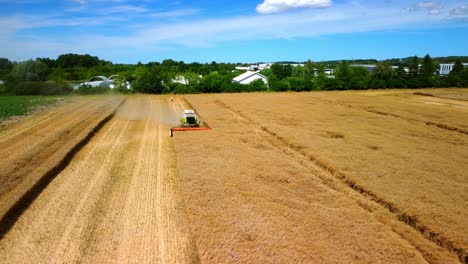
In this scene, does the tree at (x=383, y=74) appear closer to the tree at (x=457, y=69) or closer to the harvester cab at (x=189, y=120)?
the tree at (x=457, y=69)

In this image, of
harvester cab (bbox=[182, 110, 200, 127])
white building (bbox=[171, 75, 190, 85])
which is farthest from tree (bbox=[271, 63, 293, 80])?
harvester cab (bbox=[182, 110, 200, 127])

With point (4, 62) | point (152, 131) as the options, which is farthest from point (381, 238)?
point (4, 62)

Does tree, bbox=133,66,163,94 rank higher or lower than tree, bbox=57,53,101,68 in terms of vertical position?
lower

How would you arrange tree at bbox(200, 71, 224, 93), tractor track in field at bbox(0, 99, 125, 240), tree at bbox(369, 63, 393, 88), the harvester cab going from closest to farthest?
tractor track in field at bbox(0, 99, 125, 240) → the harvester cab → tree at bbox(200, 71, 224, 93) → tree at bbox(369, 63, 393, 88)

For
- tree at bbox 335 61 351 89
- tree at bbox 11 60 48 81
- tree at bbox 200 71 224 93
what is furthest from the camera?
tree at bbox 11 60 48 81

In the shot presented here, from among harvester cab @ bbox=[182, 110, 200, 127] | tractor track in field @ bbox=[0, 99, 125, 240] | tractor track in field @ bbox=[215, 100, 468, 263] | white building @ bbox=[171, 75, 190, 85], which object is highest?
white building @ bbox=[171, 75, 190, 85]

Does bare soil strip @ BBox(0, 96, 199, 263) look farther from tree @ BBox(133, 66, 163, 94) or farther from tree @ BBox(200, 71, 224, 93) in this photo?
tree @ BBox(200, 71, 224, 93)

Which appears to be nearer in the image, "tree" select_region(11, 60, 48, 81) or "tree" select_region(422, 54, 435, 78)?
"tree" select_region(11, 60, 48, 81)

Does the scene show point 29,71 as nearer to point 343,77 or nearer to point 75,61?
point 343,77
